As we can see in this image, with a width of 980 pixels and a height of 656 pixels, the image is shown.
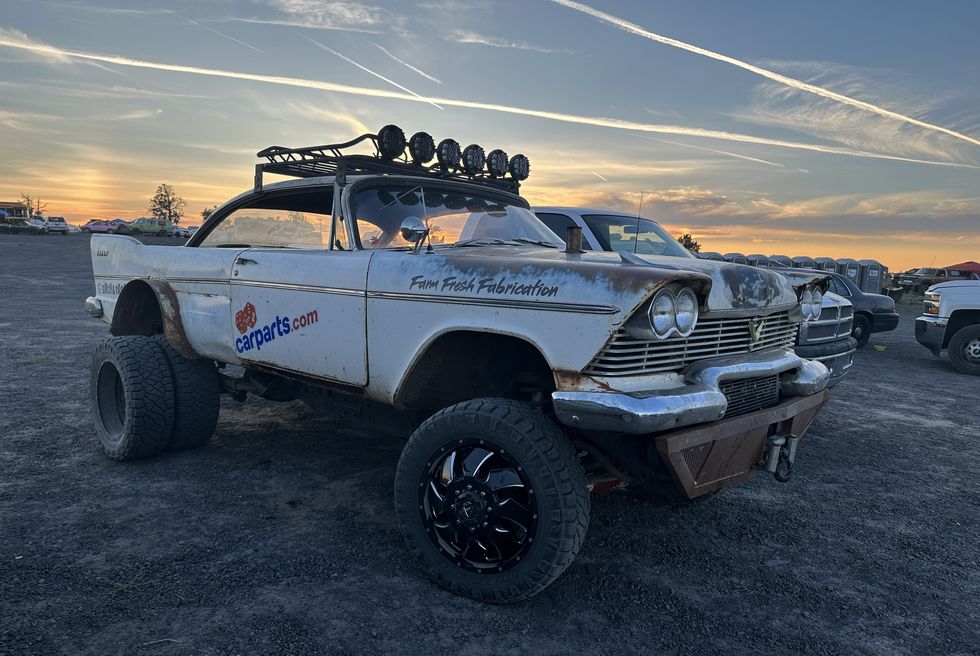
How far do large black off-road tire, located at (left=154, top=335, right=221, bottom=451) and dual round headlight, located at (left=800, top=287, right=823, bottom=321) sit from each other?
3.86 metres

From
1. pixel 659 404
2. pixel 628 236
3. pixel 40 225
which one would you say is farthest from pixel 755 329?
pixel 40 225

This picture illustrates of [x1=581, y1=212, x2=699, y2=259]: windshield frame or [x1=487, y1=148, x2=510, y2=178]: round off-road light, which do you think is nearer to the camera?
[x1=487, y1=148, x2=510, y2=178]: round off-road light

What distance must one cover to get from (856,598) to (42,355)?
8.49m

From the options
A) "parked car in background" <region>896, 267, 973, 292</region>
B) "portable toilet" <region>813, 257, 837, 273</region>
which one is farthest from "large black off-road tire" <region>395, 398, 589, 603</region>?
"parked car in background" <region>896, 267, 973, 292</region>

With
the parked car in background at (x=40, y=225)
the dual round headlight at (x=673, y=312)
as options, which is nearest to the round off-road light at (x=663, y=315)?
the dual round headlight at (x=673, y=312)

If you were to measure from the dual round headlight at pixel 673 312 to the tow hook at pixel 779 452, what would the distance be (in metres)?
0.77

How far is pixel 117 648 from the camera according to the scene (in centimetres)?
237

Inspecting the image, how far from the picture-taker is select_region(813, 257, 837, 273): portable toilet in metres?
22.0

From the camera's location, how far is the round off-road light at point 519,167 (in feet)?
15.8

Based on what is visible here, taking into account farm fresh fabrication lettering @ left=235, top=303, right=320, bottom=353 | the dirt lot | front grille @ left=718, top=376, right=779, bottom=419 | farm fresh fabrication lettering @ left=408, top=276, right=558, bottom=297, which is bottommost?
the dirt lot

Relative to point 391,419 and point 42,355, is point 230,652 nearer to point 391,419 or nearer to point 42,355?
point 391,419

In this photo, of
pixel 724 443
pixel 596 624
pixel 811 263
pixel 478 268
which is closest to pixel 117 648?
pixel 596 624

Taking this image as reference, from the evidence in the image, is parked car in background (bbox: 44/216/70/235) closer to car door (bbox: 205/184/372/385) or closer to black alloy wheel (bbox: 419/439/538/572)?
car door (bbox: 205/184/372/385)

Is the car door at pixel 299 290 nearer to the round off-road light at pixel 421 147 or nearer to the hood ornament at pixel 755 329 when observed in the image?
the round off-road light at pixel 421 147
